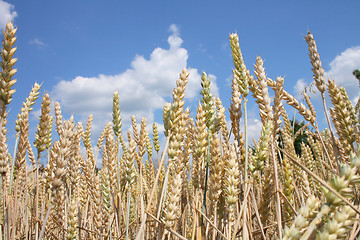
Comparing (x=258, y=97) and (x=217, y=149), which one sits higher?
(x=258, y=97)

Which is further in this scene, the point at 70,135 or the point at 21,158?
the point at 21,158

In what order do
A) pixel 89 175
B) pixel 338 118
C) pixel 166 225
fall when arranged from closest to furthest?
pixel 166 225
pixel 338 118
pixel 89 175

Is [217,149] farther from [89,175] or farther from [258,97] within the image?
[89,175]

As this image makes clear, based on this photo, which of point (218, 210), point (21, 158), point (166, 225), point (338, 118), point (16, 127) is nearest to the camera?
point (166, 225)

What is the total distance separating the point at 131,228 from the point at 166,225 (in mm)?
1603

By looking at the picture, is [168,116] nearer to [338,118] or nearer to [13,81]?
[13,81]

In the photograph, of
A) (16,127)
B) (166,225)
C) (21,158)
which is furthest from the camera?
(16,127)

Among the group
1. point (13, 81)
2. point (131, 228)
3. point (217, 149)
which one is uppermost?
point (13, 81)

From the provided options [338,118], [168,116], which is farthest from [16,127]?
[338,118]

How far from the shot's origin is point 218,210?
151 cm

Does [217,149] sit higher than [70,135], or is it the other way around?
[70,135]

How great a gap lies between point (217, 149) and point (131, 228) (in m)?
1.61

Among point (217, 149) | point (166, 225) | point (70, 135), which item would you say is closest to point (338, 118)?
point (217, 149)

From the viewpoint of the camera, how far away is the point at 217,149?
5.01 feet
